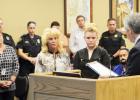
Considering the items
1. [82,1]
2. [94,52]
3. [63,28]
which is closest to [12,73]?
[94,52]

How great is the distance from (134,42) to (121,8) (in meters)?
6.33

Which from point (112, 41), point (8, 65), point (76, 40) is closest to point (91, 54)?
point (8, 65)

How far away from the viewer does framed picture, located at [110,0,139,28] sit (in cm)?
883

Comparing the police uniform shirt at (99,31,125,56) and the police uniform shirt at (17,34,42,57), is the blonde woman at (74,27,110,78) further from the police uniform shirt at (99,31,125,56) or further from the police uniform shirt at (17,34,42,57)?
the police uniform shirt at (99,31,125,56)

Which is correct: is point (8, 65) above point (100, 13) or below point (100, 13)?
below

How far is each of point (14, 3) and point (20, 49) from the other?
0.88 metres

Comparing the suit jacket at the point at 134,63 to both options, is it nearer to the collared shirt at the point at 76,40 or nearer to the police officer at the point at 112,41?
the collared shirt at the point at 76,40

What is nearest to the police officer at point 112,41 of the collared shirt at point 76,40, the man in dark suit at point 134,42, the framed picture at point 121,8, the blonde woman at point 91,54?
the collared shirt at point 76,40

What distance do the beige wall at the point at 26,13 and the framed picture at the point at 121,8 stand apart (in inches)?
60.9

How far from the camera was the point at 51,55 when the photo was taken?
13.3ft

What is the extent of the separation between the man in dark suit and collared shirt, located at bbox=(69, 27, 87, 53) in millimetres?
4364

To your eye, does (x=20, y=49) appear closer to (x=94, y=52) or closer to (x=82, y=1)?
(x=82, y=1)

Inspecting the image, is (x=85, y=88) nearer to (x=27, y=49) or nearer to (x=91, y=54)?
(x=91, y=54)

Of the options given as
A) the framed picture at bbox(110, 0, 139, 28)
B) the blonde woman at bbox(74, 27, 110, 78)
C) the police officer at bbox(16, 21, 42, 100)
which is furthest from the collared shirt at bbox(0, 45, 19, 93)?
the framed picture at bbox(110, 0, 139, 28)
